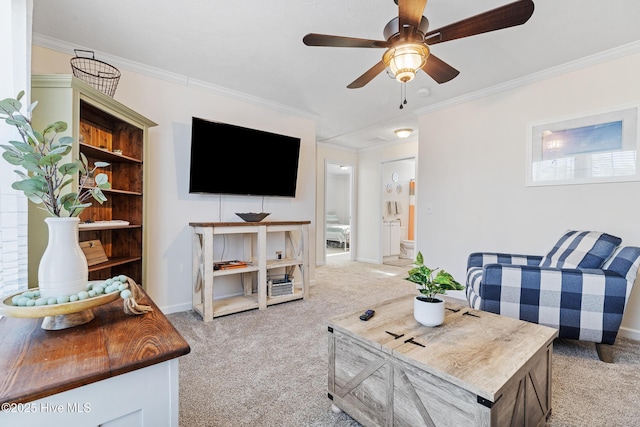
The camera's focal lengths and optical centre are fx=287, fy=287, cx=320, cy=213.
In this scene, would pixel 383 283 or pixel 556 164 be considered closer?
pixel 556 164

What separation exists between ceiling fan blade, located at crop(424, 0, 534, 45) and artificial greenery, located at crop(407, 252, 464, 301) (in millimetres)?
1246

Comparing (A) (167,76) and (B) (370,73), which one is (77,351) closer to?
(B) (370,73)

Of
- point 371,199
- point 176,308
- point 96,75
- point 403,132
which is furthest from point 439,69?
point 371,199

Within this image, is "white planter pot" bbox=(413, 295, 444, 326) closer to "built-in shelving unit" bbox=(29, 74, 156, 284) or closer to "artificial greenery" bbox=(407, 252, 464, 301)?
"artificial greenery" bbox=(407, 252, 464, 301)

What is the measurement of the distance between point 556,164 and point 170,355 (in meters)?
3.50

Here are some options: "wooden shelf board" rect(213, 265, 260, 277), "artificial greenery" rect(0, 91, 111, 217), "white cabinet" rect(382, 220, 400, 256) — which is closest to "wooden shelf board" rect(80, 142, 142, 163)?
"wooden shelf board" rect(213, 265, 260, 277)

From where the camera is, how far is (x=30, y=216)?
1667mm

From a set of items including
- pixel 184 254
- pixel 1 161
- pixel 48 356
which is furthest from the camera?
pixel 184 254

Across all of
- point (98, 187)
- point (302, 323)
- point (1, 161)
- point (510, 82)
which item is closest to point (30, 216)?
point (1, 161)

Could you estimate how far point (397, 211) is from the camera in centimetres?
652

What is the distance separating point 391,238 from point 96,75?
5.31 meters

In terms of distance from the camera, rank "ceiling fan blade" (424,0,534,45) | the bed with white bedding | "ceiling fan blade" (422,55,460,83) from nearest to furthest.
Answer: "ceiling fan blade" (424,0,534,45), "ceiling fan blade" (422,55,460,83), the bed with white bedding

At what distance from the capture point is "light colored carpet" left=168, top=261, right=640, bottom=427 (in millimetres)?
1473

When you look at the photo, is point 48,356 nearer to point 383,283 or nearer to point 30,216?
point 30,216
